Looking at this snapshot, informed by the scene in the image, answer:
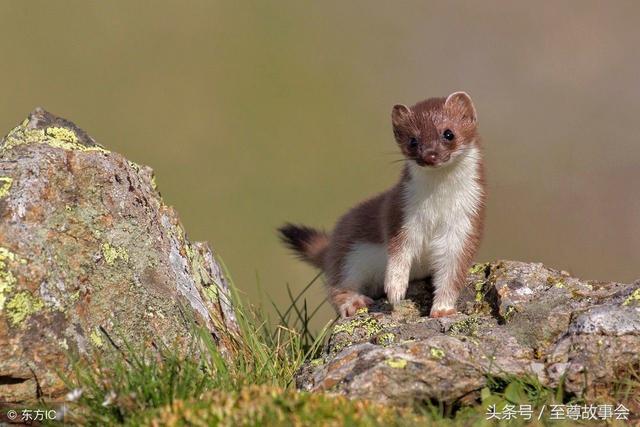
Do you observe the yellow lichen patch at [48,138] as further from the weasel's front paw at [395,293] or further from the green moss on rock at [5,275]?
the weasel's front paw at [395,293]

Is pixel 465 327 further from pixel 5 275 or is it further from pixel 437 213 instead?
pixel 5 275

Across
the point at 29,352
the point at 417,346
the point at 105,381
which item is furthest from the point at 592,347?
the point at 29,352

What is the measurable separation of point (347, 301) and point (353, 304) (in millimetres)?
102

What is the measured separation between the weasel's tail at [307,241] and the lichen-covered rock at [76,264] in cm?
189

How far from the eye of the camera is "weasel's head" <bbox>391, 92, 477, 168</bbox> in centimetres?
604

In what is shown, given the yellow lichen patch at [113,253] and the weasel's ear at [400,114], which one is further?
the weasel's ear at [400,114]

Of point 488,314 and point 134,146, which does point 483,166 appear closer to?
point 488,314

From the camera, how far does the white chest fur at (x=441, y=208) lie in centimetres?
621

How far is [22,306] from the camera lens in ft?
15.8

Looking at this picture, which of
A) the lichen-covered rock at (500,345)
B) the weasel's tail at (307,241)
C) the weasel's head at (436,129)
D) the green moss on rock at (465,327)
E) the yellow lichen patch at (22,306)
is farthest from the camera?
the weasel's tail at (307,241)

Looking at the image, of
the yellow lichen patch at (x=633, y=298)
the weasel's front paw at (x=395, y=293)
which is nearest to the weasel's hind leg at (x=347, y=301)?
the weasel's front paw at (x=395, y=293)

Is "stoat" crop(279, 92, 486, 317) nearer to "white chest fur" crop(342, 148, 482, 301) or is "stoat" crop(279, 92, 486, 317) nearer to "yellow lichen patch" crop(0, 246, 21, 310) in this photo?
"white chest fur" crop(342, 148, 482, 301)

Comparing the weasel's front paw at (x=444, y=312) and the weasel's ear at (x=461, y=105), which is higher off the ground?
the weasel's ear at (x=461, y=105)

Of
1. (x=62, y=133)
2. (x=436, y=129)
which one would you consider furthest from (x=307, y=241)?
(x=62, y=133)
